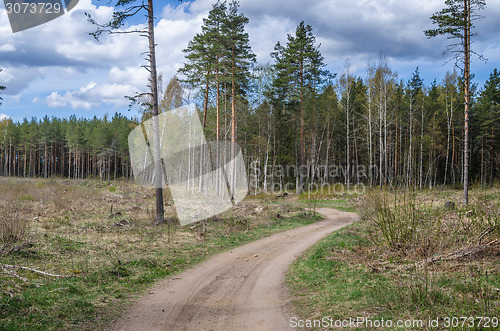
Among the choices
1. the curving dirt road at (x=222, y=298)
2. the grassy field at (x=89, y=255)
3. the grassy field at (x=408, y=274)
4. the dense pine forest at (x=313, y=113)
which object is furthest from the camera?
the dense pine forest at (x=313, y=113)

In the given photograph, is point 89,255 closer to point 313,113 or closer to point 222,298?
point 222,298

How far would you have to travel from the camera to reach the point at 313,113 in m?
40.7

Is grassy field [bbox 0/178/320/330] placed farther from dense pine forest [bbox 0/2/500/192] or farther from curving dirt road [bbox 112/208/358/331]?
dense pine forest [bbox 0/2/500/192]

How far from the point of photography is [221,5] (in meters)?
27.5

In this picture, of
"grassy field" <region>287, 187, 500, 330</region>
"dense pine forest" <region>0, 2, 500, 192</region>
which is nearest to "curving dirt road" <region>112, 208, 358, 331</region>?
"grassy field" <region>287, 187, 500, 330</region>

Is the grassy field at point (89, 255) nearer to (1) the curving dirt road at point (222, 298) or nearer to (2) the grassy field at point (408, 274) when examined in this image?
(1) the curving dirt road at point (222, 298)

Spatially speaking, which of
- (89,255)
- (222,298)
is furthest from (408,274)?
(89,255)

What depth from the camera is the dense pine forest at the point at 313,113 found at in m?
27.5

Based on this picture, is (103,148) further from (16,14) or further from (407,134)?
(16,14)

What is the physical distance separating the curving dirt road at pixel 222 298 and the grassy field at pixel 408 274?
0.56m

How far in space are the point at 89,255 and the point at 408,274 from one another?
914cm

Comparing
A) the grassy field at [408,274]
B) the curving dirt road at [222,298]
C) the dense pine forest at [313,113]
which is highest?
the dense pine forest at [313,113]

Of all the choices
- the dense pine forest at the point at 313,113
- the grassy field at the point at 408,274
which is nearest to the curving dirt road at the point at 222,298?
the grassy field at the point at 408,274

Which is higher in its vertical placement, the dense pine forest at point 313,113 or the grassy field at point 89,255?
the dense pine forest at point 313,113
